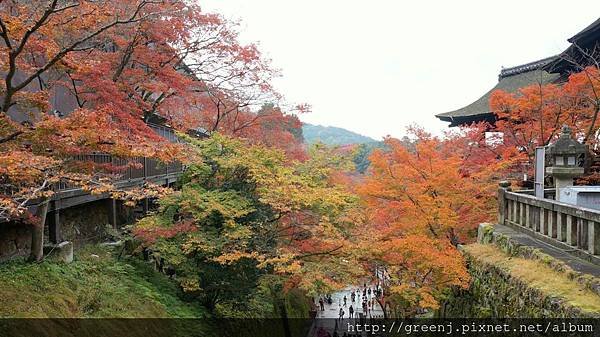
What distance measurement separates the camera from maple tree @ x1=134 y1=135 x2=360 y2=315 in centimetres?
1272

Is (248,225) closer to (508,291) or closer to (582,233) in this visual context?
(508,291)

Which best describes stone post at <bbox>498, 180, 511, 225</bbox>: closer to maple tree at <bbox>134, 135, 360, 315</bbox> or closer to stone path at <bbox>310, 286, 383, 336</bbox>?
maple tree at <bbox>134, 135, 360, 315</bbox>

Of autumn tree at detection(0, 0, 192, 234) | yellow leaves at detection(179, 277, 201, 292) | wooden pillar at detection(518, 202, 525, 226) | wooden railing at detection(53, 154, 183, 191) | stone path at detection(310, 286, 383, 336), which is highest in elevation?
autumn tree at detection(0, 0, 192, 234)

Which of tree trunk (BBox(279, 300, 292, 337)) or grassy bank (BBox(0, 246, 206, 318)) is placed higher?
grassy bank (BBox(0, 246, 206, 318))

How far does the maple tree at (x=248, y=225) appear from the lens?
1272cm

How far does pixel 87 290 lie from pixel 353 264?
21.8 ft

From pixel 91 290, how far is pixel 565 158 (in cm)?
1090

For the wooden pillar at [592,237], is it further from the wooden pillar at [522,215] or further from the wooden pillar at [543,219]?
the wooden pillar at [522,215]

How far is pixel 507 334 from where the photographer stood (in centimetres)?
788

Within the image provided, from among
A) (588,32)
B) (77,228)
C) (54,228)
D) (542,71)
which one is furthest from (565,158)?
(542,71)

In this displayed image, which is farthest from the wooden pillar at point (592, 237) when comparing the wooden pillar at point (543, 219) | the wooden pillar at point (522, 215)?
the wooden pillar at point (522, 215)

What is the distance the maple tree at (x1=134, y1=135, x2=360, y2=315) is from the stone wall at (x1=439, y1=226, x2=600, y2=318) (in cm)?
304

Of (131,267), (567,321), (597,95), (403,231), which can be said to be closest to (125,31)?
(131,267)

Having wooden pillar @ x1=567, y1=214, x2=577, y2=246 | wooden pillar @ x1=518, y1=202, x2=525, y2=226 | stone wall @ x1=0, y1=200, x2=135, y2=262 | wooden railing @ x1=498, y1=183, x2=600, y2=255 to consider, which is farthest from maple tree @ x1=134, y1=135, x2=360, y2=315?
wooden pillar @ x1=567, y1=214, x2=577, y2=246
